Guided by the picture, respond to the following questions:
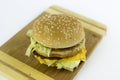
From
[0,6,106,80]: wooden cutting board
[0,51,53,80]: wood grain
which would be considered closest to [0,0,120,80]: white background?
[0,6,106,80]: wooden cutting board

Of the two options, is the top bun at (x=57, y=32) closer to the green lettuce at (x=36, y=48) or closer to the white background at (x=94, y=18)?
the green lettuce at (x=36, y=48)

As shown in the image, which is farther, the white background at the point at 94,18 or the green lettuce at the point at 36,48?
the white background at the point at 94,18

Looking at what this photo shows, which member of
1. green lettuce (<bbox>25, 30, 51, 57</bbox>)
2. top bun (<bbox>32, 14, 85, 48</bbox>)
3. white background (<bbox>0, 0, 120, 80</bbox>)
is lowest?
white background (<bbox>0, 0, 120, 80</bbox>)

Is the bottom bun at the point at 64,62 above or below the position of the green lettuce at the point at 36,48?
below

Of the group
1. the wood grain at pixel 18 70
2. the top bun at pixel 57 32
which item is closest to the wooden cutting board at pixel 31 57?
the wood grain at pixel 18 70

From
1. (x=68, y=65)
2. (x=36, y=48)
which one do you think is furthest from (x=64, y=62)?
(x=36, y=48)

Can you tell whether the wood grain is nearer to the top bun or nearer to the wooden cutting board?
the wooden cutting board

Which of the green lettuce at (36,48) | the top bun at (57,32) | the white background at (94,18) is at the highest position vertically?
the top bun at (57,32)
